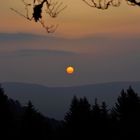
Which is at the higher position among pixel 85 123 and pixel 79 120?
pixel 79 120

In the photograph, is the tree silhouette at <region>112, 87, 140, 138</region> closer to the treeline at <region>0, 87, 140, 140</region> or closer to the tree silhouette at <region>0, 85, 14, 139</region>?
the treeline at <region>0, 87, 140, 140</region>

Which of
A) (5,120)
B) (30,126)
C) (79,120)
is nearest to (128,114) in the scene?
(79,120)

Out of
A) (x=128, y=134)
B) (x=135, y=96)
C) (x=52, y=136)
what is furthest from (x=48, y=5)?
(x=52, y=136)

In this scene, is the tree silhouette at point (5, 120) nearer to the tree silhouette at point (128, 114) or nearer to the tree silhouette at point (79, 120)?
the tree silhouette at point (79, 120)

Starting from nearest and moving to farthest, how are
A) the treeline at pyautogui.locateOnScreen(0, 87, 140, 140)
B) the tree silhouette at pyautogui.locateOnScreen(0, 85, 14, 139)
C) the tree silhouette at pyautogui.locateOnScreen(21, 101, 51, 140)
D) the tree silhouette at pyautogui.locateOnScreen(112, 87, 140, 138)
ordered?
the tree silhouette at pyautogui.locateOnScreen(112, 87, 140, 138) < the tree silhouette at pyautogui.locateOnScreen(0, 85, 14, 139) < the treeline at pyautogui.locateOnScreen(0, 87, 140, 140) < the tree silhouette at pyautogui.locateOnScreen(21, 101, 51, 140)

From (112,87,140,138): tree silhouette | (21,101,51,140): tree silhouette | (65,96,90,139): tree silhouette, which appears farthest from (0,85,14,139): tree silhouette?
(112,87,140,138): tree silhouette

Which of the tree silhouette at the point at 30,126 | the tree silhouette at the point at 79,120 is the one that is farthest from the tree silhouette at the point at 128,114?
the tree silhouette at the point at 30,126

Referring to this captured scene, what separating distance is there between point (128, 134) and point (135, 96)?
4698 mm

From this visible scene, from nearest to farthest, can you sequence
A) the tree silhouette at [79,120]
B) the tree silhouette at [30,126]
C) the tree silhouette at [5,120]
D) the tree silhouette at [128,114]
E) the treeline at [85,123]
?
the tree silhouette at [128,114], the tree silhouette at [5,120], the treeline at [85,123], the tree silhouette at [30,126], the tree silhouette at [79,120]

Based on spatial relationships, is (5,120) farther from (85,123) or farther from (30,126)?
(85,123)

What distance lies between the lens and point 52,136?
176 feet

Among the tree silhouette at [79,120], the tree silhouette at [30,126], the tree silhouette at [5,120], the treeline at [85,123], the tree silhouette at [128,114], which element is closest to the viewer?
the tree silhouette at [128,114]

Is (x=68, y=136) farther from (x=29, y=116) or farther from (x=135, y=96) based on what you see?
(x=135, y=96)

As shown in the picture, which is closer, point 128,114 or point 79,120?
point 128,114
